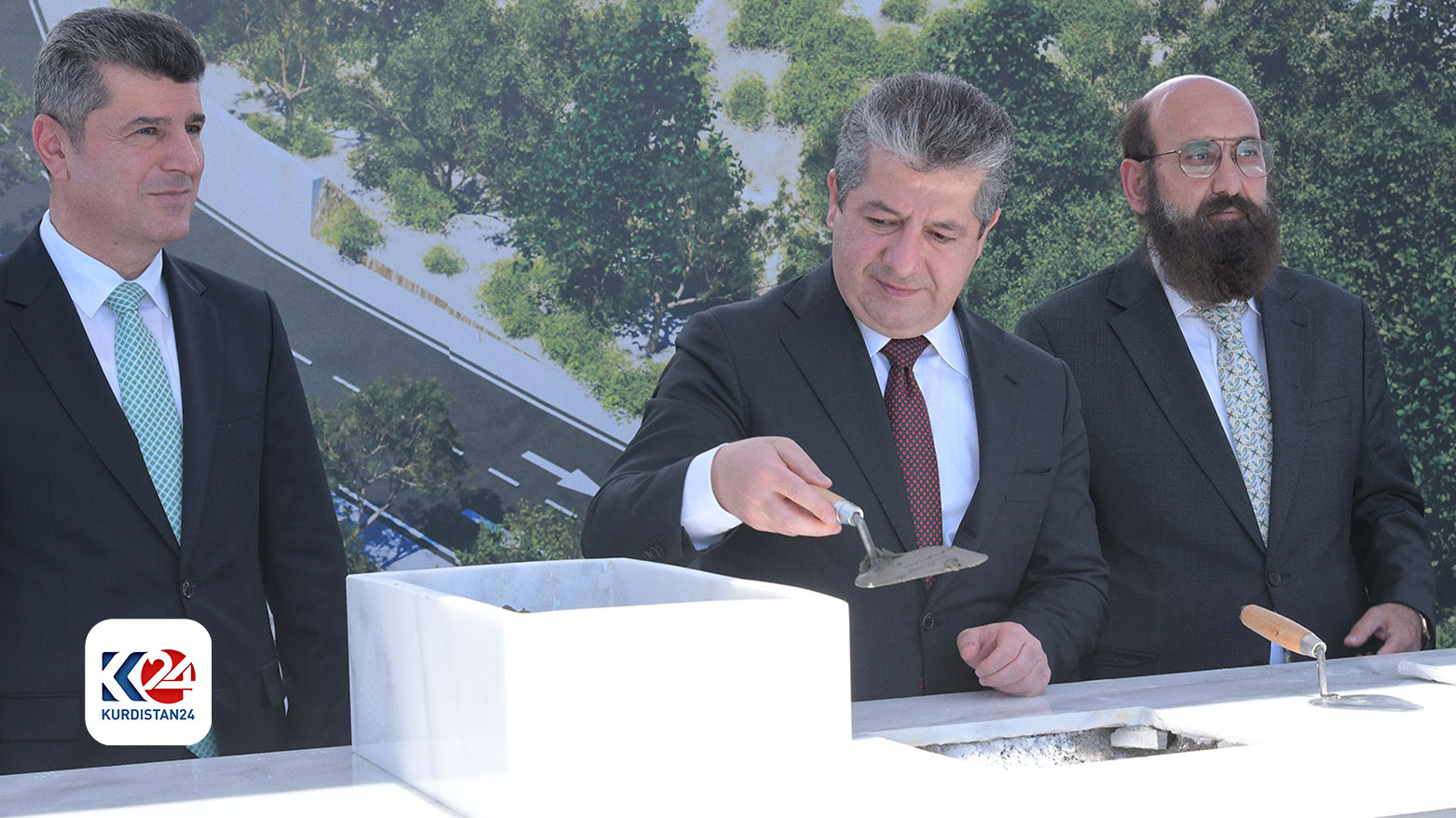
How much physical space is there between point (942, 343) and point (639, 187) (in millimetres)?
4599

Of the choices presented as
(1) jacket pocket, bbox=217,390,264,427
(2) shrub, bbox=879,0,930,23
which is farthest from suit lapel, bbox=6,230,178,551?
(2) shrub, bbox=879,0,930,23

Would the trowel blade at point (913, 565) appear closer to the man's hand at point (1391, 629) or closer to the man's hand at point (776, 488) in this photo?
the man's hand at point (776, 488)

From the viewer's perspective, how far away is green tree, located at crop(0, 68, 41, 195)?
17.7 feet

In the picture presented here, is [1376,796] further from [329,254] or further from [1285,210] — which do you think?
[1285,210]

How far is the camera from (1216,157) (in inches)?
117

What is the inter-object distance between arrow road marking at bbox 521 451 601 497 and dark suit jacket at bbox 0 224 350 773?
3811 mm

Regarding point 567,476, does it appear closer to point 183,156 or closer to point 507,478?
point 507,478

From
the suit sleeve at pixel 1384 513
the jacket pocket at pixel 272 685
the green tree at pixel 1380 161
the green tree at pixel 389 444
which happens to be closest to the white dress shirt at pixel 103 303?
the jacket pocket at pixel 272 685

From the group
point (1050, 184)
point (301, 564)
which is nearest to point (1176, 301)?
point (301, 564)

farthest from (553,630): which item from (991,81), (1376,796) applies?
(991,81)

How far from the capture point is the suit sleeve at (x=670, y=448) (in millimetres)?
1822

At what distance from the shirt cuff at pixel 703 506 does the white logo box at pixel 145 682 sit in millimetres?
612

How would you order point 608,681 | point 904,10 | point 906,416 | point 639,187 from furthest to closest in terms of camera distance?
point 904,10 → point 639,187 → point 906,416 → point 608,681

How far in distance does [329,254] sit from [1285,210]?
16.3 feet
